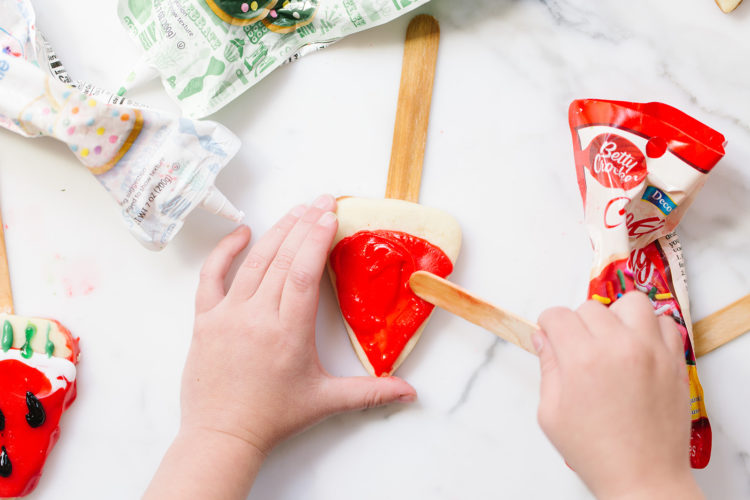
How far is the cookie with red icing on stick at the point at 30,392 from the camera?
0.74 meters

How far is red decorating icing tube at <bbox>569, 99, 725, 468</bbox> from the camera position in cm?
68

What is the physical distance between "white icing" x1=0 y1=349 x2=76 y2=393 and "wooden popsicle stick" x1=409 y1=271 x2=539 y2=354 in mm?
452

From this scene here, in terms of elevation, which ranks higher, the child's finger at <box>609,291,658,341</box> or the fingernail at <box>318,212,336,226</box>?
the fingernail at <box>318,212,336,226</box>

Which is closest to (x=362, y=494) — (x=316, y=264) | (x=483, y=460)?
(x=483, y=460)

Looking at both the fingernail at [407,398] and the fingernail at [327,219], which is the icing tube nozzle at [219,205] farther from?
the fingernail at [407,398]

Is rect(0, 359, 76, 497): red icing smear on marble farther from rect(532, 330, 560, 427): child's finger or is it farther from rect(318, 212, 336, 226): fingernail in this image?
rect(532, 330, 560, 427): child's finger

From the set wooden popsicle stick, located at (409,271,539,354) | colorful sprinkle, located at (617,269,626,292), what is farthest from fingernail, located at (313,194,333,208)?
colorful sprinkle, located at (617,269,626,292)

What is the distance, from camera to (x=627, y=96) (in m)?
0.79

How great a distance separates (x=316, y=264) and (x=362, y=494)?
0.98 ft

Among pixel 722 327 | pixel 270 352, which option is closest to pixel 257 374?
pixel 270 352

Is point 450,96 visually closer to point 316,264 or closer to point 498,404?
point 316,264

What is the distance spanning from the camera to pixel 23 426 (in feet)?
2.43

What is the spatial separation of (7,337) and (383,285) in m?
0.48

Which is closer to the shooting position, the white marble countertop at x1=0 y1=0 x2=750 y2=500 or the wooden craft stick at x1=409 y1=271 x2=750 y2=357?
the wooden craft stick at x1=409 y1=271 x2=750 y2=357
